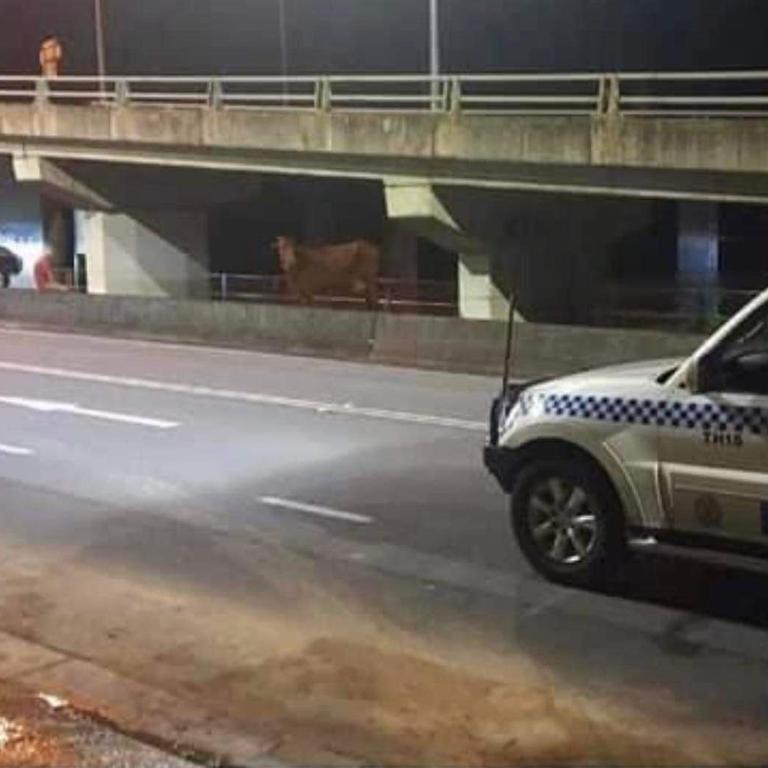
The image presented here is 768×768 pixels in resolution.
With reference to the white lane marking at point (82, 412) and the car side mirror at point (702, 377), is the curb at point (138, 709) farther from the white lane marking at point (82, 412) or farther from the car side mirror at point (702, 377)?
the white lane marking at point (82, 412)

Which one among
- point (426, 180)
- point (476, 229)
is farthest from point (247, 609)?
point (476, 229)

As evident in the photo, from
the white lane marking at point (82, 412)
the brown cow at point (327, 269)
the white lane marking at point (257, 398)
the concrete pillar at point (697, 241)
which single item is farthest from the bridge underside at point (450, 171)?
the concrete pillar at point (697, 241)

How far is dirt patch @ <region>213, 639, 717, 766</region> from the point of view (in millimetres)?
5395

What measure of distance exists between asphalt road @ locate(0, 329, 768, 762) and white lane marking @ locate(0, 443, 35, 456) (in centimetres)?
5

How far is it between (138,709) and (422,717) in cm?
115

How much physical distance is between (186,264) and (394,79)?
12882mm

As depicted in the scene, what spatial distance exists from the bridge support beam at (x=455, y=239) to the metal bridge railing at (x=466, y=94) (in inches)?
56.4

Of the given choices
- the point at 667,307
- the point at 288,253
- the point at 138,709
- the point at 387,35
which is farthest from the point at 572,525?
the point at 387,35

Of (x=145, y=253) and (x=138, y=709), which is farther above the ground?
(x=145, y=253)

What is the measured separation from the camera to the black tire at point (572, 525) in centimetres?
737

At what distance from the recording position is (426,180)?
77.7ft

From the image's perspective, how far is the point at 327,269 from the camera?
99.6 feet

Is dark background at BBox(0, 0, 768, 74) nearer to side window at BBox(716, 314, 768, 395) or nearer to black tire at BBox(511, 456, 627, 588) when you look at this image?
black tire at BBox(511, 456, 627, 588)

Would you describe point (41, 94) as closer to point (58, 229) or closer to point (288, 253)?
point (288, 253)
